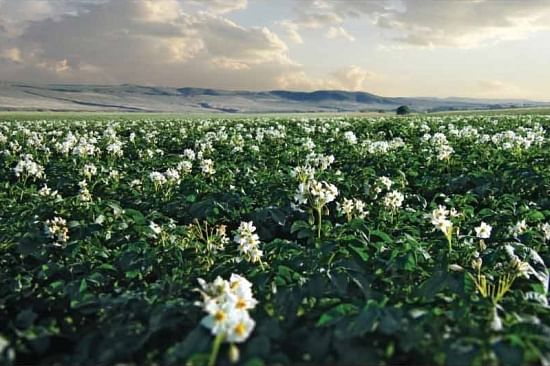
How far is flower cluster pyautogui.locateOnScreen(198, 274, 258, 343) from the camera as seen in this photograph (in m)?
2.25

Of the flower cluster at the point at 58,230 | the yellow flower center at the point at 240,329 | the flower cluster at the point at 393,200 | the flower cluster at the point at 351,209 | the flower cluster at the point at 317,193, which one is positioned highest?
the flower cluster at the point at 317,193

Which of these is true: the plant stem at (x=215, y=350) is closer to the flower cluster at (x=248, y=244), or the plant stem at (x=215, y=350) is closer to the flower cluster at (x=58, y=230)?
the flower cluster at (x=248, y=244)

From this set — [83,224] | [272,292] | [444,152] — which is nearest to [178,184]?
[83,224]

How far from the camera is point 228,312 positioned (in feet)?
7.64

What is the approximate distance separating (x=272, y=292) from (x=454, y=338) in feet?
3.68

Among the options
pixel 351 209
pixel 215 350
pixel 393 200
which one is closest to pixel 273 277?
pixel 215 350

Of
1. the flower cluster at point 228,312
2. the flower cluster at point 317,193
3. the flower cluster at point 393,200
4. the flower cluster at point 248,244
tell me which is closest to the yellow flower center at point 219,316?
the flower cluster at point 228,312

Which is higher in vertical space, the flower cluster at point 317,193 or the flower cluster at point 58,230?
the flower cluster at point 317,193

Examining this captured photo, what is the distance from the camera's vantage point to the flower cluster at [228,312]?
2.25 metres

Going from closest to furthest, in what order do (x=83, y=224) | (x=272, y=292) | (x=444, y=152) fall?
(x=272, y=292) → (x=83, y=224) → (x=444, y=152)

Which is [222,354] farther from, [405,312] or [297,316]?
[405,312]

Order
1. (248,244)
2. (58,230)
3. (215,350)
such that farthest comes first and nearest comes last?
(58,230), (248,244), (215,350)

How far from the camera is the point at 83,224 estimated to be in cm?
488

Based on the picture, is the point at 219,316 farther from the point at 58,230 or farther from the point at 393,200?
the point at 393,200
